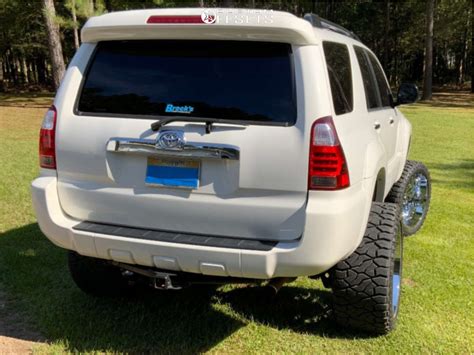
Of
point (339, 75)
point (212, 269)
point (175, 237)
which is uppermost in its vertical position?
point (339, 75)

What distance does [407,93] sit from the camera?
4777 millimetres

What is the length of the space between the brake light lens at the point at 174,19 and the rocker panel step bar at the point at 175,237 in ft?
3.80

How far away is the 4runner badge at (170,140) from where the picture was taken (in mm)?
2729

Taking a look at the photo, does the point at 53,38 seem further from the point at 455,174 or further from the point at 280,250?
the point at 280,250

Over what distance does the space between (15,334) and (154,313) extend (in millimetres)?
900

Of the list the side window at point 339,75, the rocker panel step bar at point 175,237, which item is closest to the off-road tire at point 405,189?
the side window at point 339,75

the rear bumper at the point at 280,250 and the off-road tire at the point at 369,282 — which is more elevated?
the rear bumper at the point at 280,250

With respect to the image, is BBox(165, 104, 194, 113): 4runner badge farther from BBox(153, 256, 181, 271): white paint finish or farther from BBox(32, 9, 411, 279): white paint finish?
BBox(153, 256, 181, 271): white paint finish

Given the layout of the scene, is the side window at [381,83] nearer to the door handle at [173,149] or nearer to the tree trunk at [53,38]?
the door handle at [173,149]

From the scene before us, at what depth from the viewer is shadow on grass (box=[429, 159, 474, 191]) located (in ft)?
25.2

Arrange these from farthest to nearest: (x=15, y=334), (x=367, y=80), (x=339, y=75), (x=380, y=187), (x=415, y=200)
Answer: (x=415, y=200), (x=367, y=80), (x=380, y=187), (x=15, y=334), (x=339, y=75)

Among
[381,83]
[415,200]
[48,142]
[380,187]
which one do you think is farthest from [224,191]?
[415,200]

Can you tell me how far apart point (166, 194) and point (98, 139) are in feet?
1.66

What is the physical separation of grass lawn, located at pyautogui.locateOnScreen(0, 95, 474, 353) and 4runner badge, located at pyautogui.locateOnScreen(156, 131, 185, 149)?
127cm
